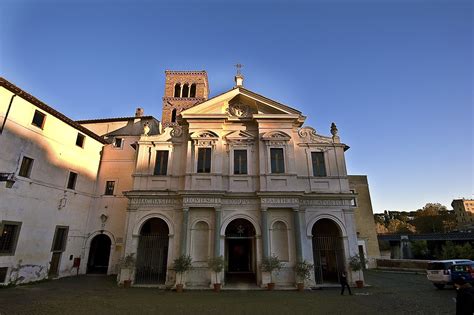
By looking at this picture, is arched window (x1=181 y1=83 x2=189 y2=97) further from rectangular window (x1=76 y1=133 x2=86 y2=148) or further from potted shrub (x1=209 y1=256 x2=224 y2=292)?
potted shrub (x1=209 y1=256 x2=224 y2=292)

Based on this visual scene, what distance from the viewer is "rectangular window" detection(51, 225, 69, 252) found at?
17266 mm

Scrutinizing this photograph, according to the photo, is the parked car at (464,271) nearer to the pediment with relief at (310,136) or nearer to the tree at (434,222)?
the pediment with relief at (310,136)

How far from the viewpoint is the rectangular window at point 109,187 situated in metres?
21.3

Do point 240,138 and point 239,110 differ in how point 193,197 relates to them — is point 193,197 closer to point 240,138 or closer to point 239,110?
point 240,138

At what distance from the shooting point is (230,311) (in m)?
9.79

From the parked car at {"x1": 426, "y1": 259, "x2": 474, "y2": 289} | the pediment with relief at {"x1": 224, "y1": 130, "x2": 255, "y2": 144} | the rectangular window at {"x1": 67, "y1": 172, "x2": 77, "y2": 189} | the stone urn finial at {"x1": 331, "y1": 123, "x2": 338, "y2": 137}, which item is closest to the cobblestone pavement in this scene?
the parked car at {"x1": 426, "y1": 259, "x2": 474, "y2": 289}

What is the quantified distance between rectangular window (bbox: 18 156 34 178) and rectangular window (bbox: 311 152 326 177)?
59.5ft

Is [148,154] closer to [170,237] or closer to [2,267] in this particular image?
[170,237]

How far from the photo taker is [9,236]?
14375mm

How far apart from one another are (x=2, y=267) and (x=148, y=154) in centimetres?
984

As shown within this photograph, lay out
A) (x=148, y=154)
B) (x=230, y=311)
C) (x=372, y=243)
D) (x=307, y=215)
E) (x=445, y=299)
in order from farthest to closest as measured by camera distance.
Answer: (x=372, y=243) → (x=148, y=154) → (x=307, y=215) → (x=445, y=299) → (x=230, y=311)

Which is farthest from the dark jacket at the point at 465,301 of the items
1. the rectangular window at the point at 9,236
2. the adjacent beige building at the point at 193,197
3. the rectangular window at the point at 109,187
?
the rectangular window at the point at 109,187

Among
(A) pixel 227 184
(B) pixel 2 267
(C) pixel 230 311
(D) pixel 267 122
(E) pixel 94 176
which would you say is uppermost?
(D) pixel 267 122

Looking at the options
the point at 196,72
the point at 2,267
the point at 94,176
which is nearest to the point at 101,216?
the point at 94,176
